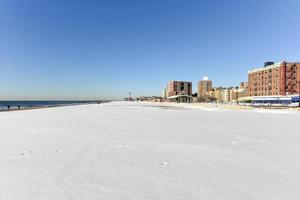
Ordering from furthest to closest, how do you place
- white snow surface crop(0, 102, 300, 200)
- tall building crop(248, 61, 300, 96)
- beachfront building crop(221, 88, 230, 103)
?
1. beachfront building crop(221, 88, 230, 103)
2. tall building crop(248, 61, 300, 96)
3. white snow surface crop(0, 102, 300, 200)

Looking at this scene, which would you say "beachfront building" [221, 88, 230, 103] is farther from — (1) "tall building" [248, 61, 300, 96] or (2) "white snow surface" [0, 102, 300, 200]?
(2) "white snow surface" [0, 102, 300, 200]

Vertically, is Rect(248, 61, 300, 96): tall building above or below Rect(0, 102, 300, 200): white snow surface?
above

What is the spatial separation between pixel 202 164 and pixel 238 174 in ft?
3.60

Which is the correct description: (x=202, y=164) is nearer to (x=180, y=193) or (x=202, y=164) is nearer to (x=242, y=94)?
(x=180, y=193)

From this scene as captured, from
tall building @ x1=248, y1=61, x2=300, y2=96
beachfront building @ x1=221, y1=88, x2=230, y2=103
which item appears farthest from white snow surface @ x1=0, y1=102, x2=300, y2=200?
beachfront building @ x1=221, y1=88, x2=230, y2=103

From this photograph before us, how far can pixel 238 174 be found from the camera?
5.43m

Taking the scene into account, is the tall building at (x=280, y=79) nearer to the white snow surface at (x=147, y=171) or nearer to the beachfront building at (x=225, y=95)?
the beachfront building at (x=225, y=95)

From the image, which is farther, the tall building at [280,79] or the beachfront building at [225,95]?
the beachfront building at [225,95]

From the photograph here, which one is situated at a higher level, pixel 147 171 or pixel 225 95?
pixel 225 95

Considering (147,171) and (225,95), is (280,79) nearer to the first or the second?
(225,95)

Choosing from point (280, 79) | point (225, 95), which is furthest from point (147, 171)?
point (225, 95)

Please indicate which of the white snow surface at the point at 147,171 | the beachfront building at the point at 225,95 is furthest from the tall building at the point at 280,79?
the white snow surface at the point at 147,171

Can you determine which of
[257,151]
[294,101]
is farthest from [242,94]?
[257,151]

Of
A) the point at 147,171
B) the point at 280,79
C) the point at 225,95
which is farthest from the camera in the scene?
the point at 225,95
